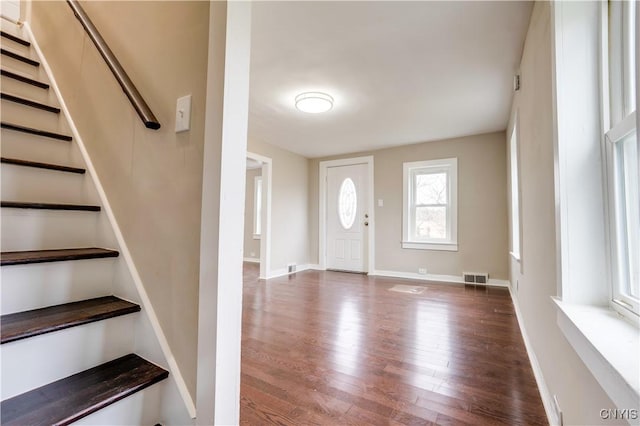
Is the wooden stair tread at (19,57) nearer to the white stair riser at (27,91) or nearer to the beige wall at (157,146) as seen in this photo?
the white stair riser at (27,91)

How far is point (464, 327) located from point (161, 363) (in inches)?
96.1

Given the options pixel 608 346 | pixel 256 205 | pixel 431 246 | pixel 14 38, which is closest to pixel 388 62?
pixel 608 346

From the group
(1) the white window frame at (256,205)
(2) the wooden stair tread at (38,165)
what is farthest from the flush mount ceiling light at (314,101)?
(1) the white window frame at (256,205)

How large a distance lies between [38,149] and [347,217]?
449cm

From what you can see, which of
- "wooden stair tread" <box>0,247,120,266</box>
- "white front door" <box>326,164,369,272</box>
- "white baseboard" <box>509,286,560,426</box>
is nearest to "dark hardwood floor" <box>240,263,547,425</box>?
"white baseboard" <box>509,286,560,426</box>

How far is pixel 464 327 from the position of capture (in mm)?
2500

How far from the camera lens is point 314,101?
299cm

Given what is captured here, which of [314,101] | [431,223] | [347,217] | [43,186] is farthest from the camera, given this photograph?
[347,217]

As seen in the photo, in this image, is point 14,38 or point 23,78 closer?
point 23,78

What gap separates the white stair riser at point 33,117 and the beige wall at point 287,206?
2.88 metres

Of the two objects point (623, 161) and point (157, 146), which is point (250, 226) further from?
point (623, 161)

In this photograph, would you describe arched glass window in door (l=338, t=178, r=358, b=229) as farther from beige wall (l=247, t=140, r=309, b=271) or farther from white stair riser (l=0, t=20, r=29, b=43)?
white stair riser (l=0, t=20, r=29, b=43)

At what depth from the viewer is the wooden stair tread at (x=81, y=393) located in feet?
2.53

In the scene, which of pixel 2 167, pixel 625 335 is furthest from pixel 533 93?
pixel 2 167
